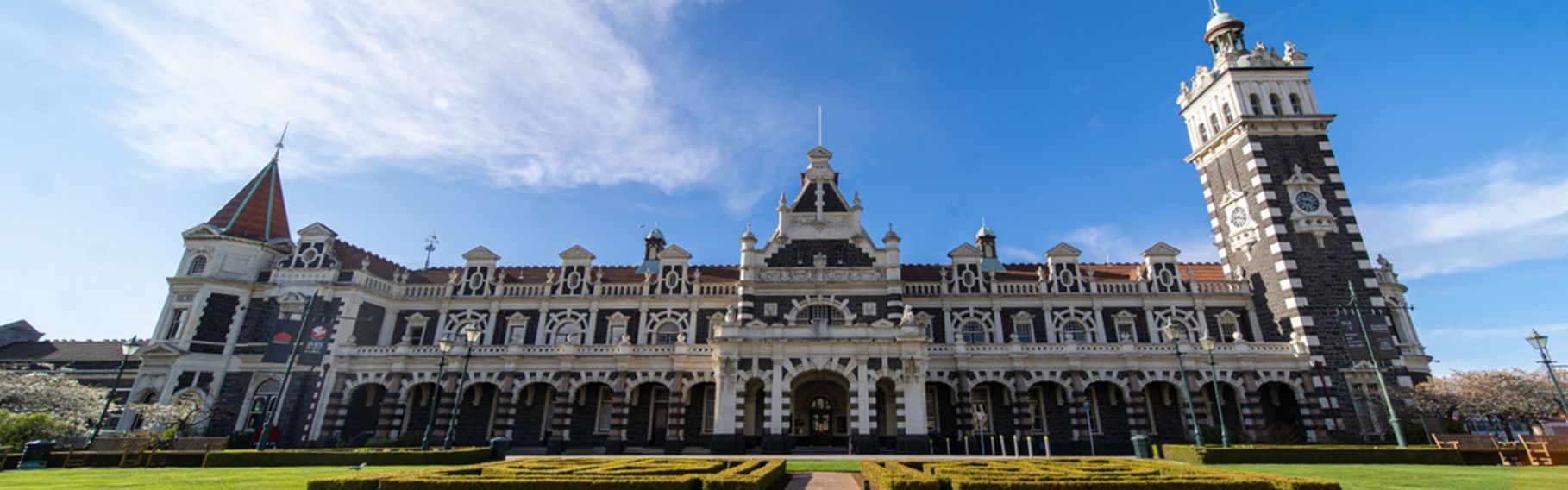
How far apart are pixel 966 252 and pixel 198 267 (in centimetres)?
4470

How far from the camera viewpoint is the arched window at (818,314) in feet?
116

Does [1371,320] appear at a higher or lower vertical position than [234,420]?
higher

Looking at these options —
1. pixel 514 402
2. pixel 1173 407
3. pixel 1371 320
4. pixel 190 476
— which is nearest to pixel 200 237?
pixel 514 402

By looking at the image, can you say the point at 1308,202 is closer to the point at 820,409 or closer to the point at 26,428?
the point at 820,409

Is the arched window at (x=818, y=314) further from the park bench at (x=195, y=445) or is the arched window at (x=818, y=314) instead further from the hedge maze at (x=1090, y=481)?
the park bench at (x=195, y=445)

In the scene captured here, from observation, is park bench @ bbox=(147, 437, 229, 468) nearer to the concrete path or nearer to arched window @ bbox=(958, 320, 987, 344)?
the concrete path

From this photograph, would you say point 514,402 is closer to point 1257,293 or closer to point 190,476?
point 190,476

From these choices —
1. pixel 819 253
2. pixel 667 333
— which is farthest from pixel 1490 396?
pixel 667 333

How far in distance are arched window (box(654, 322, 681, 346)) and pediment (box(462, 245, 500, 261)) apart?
1162cm

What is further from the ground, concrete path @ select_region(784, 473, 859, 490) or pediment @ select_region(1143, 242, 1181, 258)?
pediment @ select_region(1143, 242, 1181, 258)

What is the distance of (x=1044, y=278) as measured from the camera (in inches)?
1566

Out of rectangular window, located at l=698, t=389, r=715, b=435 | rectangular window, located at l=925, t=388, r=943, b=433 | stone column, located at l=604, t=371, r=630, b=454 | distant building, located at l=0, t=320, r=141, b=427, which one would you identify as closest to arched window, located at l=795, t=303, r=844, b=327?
rectangular window, located at l=925, t=388, r=943, b=433

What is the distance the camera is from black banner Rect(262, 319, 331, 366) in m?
33.2

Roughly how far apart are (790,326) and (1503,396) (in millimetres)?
33984
